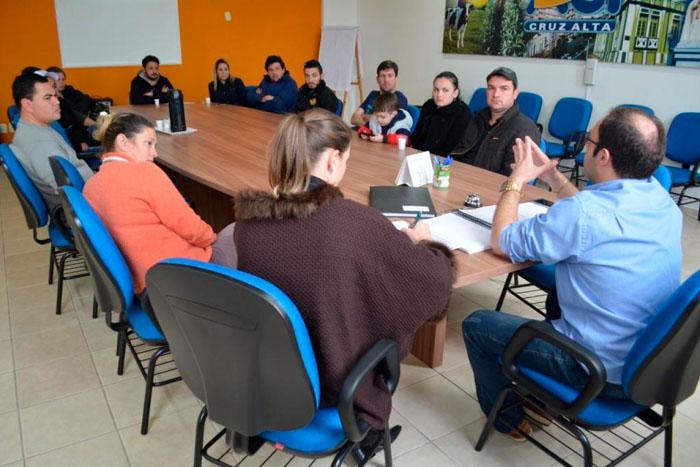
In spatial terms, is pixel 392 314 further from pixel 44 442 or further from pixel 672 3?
pixel 672 3

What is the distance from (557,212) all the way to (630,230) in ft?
0.61

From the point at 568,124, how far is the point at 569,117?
70 mm

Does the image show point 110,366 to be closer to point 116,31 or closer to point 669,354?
point 669,354

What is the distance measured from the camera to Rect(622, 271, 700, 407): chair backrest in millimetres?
1226

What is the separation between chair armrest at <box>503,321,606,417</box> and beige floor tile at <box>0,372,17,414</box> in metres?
1.91

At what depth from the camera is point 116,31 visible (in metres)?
6.83

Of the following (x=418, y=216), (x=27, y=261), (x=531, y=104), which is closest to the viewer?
(x=418, y=216)

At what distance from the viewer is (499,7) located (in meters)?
6.04

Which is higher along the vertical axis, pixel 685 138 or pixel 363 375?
pixel 685 138

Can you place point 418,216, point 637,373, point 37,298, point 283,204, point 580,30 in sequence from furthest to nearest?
point 580,30
point 37,298
point 418,216
point 637,373
point 283,204

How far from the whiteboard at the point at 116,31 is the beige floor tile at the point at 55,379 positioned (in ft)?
17.8

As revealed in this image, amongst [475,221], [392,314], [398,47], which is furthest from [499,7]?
[392,314]

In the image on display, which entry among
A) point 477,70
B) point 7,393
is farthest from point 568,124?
point 7,393

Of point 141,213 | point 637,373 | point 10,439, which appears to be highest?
point 141,213
